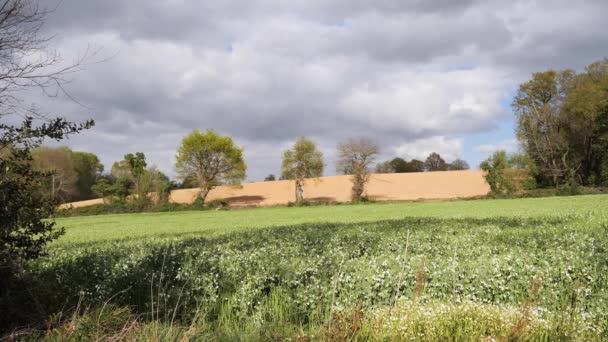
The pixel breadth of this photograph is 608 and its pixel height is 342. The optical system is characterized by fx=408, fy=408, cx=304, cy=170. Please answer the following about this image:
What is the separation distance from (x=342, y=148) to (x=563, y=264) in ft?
183

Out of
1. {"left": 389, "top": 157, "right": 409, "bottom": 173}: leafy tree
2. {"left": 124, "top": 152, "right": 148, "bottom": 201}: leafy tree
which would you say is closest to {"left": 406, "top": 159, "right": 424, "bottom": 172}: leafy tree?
{"left": 389, "top": 157, "right": 409, "bottom": 173}: leafy tree

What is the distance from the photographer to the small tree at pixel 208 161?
223 feet

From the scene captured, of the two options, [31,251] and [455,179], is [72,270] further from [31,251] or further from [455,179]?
[455,179]

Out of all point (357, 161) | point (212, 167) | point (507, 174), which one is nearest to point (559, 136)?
point (507, 174)

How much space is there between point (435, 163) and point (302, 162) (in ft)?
231

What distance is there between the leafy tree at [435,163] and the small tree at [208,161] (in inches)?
2866

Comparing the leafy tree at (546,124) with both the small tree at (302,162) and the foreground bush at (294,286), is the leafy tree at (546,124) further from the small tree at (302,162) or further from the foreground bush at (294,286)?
the foreground bush at (294,286)

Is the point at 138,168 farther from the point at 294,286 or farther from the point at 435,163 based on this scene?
the point at 435,163

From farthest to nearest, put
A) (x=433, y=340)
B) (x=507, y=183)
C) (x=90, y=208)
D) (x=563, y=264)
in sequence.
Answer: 1. (x=90, y=208)
2. (x=507, y=183)
3. (x=563, y=264)
4. (x=433, y=340)

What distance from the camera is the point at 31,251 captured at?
6434 mm

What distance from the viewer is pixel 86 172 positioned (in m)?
99.6

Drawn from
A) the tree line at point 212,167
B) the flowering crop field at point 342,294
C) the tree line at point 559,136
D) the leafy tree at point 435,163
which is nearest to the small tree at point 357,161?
the tree line at point 212,167

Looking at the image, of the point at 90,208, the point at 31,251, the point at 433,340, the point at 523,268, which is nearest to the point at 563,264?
the point at 523,268

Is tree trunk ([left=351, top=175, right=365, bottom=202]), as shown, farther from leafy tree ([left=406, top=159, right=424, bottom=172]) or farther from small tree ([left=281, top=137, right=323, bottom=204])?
leafy tree ([left=406, top=159, right=424, bottom=172])
